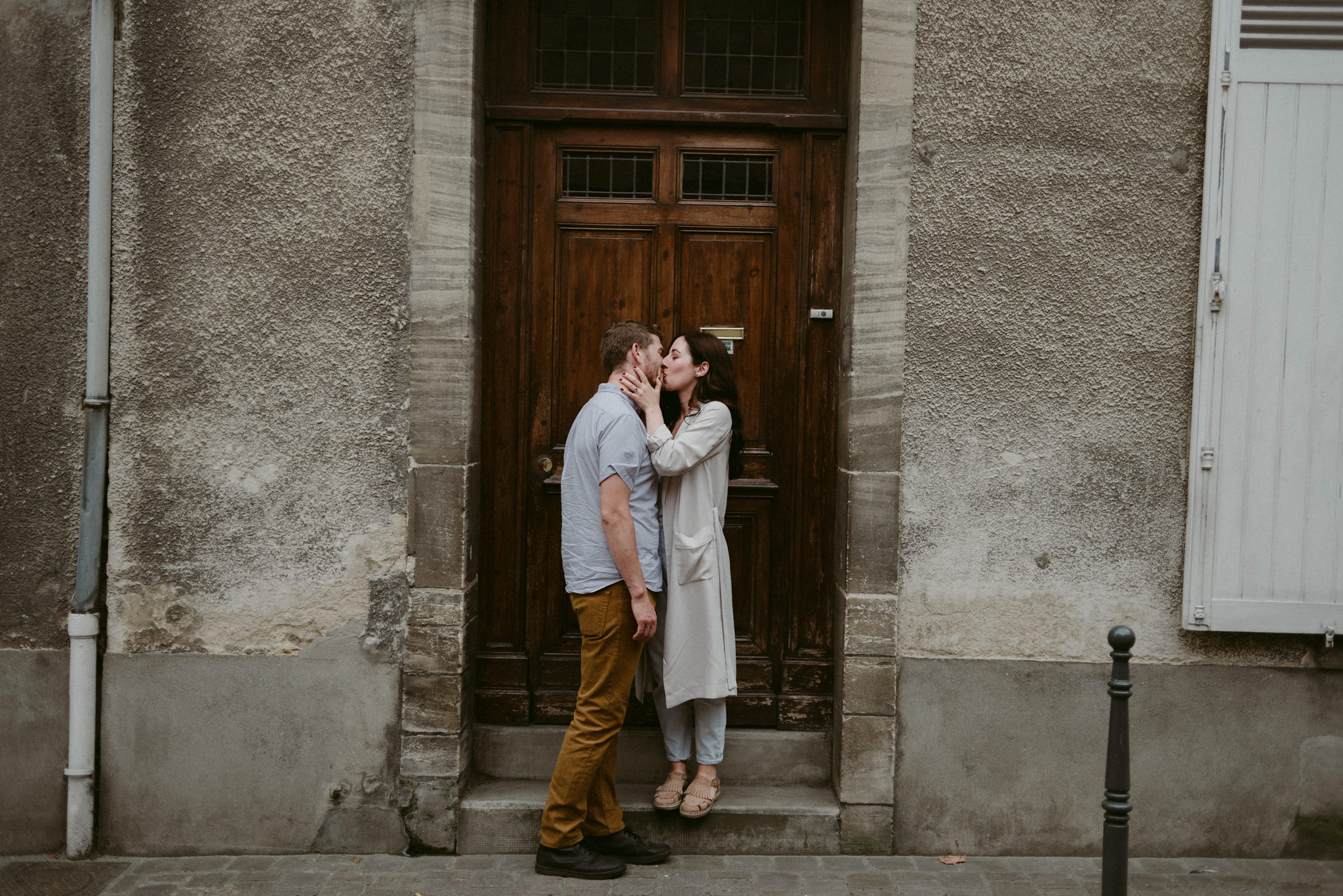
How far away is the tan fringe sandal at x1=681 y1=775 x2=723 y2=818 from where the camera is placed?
4.02 m

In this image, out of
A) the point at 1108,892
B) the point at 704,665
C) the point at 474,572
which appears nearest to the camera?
the point at 1108,892

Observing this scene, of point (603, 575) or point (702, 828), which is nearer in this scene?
point (603, 575)

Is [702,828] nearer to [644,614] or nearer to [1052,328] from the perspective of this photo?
[644,614]

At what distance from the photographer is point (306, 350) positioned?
408cm

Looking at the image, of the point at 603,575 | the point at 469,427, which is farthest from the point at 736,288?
the point at 603,575

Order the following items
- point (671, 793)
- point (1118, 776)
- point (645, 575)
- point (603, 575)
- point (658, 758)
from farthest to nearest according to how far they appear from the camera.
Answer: point (658, 758) < point (671, 793) < point (645, 575) < point (603, 575) < point (1118, 776)

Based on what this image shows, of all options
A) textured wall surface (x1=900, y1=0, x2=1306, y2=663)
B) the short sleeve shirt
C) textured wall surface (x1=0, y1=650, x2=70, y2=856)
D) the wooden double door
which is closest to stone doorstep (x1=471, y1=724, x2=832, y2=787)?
the wooden double door

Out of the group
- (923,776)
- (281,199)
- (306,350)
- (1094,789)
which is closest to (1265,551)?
(1094,789)

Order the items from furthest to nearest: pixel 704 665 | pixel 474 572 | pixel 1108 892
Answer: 1. pixel 474 572
2. pixel 704 665
3. pixel 1108 892

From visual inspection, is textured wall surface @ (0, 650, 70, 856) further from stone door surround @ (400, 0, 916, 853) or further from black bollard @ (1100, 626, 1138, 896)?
black bollard @ (1100, 626, 1138, 896)

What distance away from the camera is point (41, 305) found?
405cm

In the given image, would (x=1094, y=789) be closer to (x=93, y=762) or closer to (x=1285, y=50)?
(x=1285, y=50)

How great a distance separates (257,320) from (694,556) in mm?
1912

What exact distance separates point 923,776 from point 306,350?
290cm
